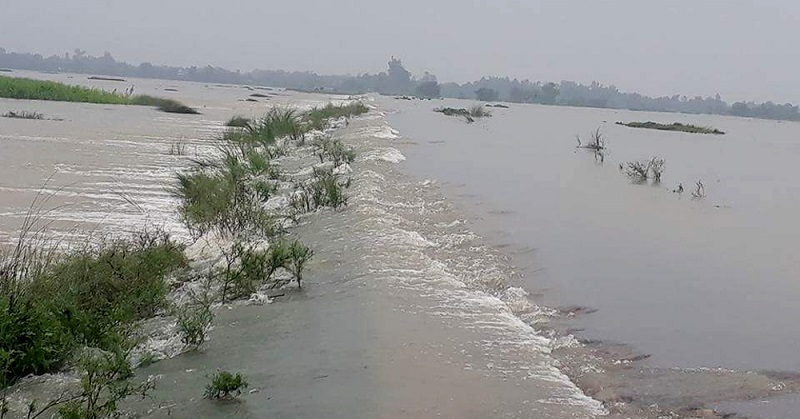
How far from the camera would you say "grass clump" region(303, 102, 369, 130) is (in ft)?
122

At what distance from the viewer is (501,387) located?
18.4 ft

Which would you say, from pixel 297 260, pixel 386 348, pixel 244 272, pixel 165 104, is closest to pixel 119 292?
pixel 244 272

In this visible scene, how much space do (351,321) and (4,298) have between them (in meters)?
3.11

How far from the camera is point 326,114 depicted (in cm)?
4609

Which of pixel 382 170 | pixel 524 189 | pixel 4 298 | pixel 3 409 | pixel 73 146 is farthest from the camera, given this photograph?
pixel 73 146

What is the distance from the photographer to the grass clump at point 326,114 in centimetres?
3724

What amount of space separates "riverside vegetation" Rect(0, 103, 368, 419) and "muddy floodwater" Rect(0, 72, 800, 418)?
26cm

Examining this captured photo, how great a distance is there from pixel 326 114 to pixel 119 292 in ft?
131

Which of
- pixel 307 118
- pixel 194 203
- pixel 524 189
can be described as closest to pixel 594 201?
pixel 524 189

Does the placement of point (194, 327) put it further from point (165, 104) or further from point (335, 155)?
point (165, 104)

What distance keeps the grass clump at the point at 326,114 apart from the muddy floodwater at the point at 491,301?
1755 cm

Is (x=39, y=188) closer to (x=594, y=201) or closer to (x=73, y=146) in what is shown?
(x=73, y=146)

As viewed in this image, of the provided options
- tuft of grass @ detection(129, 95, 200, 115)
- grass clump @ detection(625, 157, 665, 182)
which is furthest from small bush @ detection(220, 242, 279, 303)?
tuft of grass @ detection(129, 95, 200, 115)

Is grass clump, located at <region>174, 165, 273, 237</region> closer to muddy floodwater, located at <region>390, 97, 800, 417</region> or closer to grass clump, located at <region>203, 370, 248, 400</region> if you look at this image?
muddy floodwater, located at <region>390, 97, 800, 417</region>
